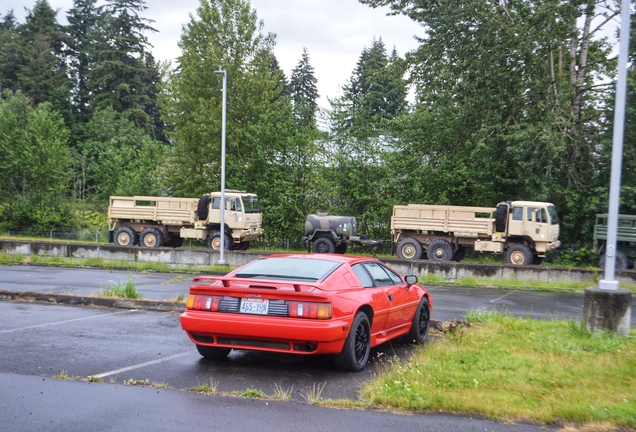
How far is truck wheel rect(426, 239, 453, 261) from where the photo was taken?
87.1 ft

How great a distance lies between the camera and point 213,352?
754cm

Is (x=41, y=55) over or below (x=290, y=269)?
over

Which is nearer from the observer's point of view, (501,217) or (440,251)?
(501,217)

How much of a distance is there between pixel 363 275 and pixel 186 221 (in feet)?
78.1

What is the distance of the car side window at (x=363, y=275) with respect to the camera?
309 inches

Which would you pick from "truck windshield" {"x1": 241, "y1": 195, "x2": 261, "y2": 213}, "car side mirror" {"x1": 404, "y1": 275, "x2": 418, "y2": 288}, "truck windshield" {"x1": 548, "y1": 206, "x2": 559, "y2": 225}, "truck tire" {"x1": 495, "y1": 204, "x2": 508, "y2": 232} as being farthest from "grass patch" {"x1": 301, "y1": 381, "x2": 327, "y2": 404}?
"truck windshield" {"x1": 241, "y1": 195, "x2": 261, "y2": 213}

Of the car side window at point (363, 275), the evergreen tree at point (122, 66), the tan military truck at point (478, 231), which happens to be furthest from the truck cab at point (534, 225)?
the evergreen tree at point (122, 66)

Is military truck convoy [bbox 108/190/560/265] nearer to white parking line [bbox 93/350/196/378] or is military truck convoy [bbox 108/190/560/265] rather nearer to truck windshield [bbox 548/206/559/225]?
truck windshield [bbox 548/206/559/225]

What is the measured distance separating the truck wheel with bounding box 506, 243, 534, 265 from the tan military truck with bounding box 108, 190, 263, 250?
11.8 m

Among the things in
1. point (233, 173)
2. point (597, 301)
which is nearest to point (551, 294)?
point (597, 301)

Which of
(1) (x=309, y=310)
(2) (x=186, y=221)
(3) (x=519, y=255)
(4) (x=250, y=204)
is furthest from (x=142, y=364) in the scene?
(2) (x=186, y=221)

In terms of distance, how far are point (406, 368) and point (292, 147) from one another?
28167 millimetres

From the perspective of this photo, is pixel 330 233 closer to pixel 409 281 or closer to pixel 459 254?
pixel 459 254

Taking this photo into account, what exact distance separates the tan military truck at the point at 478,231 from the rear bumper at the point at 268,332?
781 inches
